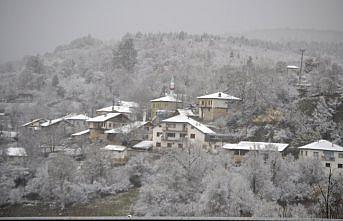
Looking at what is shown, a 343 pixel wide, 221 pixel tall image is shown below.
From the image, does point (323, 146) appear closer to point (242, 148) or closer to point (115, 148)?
point (242, 148)

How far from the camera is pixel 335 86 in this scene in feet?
88.3

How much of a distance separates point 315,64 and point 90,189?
79.8 feet

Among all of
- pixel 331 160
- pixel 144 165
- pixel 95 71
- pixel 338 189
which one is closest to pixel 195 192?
pixel 144 165

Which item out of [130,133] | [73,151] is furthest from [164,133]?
[73,151]

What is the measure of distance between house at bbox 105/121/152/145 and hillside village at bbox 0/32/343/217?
0.23 ft

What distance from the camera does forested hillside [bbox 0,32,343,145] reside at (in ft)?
75.0

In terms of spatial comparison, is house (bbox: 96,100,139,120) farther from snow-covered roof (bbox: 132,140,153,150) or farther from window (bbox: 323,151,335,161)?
window (bbox: 323,151,335,161)

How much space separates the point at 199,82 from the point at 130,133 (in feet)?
44.8

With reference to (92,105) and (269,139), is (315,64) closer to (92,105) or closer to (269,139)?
(269,139)

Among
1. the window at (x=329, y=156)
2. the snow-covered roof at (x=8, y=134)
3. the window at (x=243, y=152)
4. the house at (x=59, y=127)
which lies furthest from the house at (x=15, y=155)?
the window at (x=329, y=156)

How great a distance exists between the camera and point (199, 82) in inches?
1411

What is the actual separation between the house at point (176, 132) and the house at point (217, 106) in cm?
372

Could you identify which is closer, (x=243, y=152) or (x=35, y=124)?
(x=243, y=152)

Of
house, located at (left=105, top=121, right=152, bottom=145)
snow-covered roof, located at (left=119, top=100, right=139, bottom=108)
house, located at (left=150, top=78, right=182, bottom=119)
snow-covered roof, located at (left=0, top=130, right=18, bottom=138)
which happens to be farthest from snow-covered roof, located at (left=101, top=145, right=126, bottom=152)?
snow-covered roof, located at (left=119, top=100, right=139, bottom=108)
